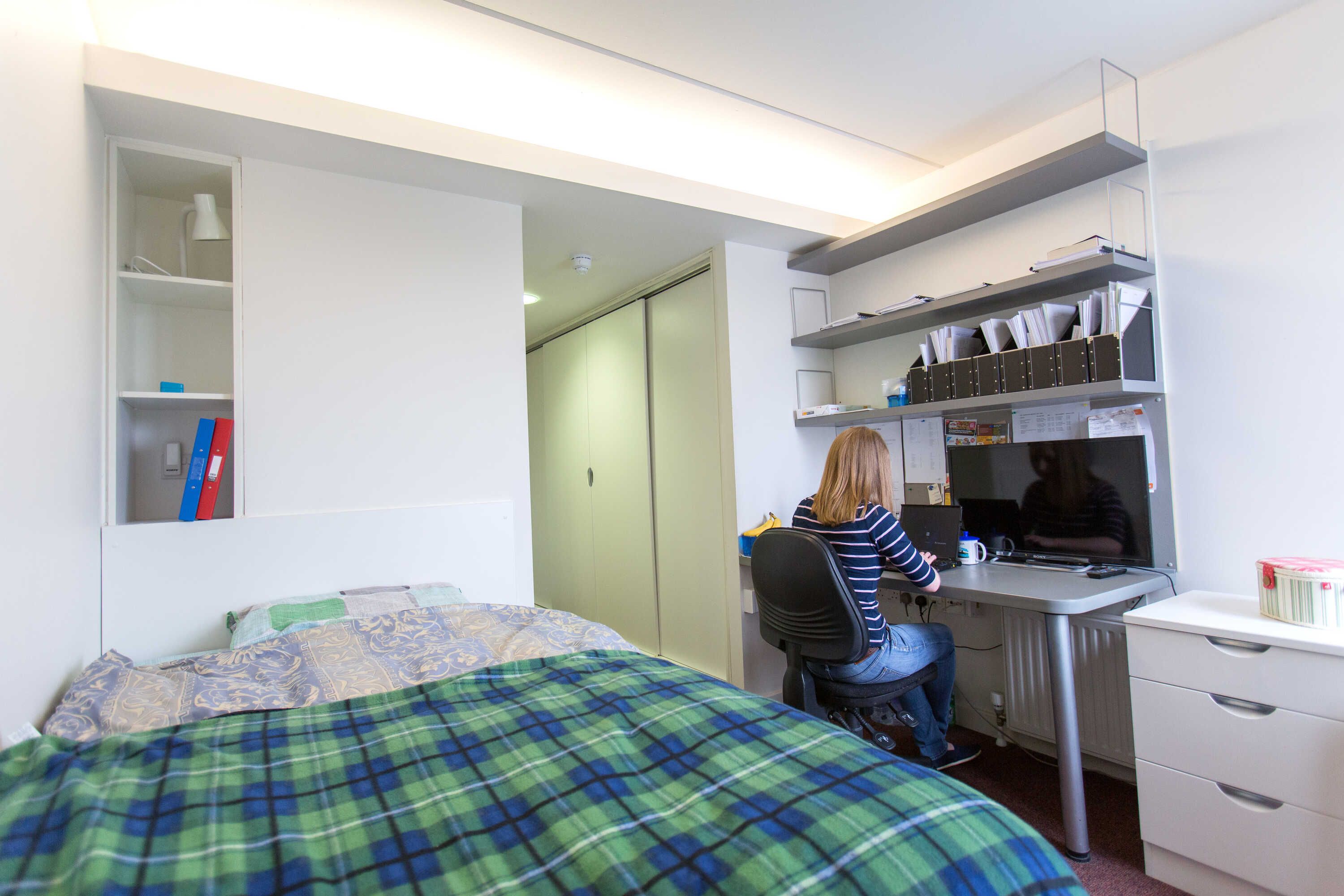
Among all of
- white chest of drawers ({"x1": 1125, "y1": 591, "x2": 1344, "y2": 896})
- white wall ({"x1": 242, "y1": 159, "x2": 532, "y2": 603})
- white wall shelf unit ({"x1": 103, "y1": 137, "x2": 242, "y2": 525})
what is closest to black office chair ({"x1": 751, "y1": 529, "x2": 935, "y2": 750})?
white chest of drawers ({"x1": 1125, "y1": 591, "x2": 1344, "y2": 896})

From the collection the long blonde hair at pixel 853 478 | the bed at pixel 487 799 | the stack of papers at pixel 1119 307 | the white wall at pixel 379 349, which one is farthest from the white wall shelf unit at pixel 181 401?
the stack of papers at pixel 1119 307

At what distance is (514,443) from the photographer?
2.67 metres

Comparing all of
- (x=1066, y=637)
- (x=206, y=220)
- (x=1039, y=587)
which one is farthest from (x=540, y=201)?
(x=1066, y=637)

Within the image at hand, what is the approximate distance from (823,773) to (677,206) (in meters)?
2.40

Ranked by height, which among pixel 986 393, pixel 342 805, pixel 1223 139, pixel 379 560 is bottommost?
pixel 342 805

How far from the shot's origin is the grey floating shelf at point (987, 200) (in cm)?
230

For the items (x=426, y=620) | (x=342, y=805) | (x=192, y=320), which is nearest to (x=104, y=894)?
(x=342, y=805)

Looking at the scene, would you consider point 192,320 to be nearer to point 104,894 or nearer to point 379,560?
point 379,560

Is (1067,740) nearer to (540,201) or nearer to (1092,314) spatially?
(1092,314)

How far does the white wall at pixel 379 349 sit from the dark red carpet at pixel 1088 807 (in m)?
1.84

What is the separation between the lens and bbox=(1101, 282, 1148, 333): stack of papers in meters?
2.18

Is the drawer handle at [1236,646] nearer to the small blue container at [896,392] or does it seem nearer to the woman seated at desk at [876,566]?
the woman seated at desk at [876,566]

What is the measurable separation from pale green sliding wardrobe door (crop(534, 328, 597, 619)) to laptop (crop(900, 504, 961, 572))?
2.42 m

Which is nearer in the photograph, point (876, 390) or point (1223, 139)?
point (1223, 139)
